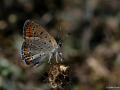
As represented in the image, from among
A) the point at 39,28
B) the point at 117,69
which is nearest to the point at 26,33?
the point at 39,28

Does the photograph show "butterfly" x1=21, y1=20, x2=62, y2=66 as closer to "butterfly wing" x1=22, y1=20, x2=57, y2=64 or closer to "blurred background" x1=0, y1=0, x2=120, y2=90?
"butterfly wing" x1=22, y1=20, x2=57, y2=64

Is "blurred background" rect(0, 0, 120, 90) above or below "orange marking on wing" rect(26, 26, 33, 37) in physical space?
below

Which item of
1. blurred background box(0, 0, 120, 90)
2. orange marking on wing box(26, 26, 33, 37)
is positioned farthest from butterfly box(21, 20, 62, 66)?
blurred background box(0, 0, 120, 90)

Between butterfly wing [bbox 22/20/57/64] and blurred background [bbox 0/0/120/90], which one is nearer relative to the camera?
butterfly wing [bbox 22/20/57/64]

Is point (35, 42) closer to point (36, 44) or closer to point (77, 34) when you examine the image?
point (36, 44)

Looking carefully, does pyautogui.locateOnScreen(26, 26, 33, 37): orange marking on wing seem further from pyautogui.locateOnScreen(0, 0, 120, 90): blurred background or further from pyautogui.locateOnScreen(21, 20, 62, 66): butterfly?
pyautogui.locateOnScreen(0, 0, 120, 90): blurred background

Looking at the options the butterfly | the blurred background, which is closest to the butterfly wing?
the butterfly

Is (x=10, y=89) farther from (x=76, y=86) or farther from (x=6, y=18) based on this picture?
(x=6, y=18)
